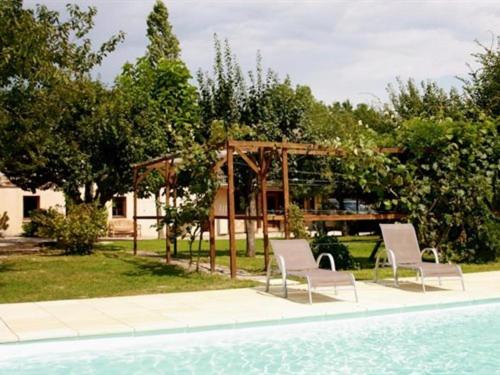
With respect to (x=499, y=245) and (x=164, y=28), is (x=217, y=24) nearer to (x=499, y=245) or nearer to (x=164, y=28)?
(x=499, y=245)

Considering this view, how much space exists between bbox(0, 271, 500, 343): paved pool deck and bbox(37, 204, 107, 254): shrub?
10363 mm

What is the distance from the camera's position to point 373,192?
58.3 feet

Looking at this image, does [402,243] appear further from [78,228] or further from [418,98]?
[418,98]

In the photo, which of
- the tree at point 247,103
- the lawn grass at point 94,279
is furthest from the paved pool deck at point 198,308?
the tree at point 247,103

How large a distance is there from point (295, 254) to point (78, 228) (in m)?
11.6

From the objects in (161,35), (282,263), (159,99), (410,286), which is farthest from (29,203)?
(282,263)

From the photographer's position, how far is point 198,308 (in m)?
10.1

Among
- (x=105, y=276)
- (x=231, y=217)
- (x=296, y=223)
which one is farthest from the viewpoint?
(x=296, y=223)

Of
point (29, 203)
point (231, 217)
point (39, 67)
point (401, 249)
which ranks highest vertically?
point (39, 67)

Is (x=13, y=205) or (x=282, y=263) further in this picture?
(x=13, y=205)

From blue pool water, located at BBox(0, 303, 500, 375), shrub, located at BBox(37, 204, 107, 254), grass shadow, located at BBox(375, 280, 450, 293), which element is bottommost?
blue pool water, located at BBox(0, 303, 500, 375)

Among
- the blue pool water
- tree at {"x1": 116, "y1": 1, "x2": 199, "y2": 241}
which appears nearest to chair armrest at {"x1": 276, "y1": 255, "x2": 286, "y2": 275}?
the blue pool water

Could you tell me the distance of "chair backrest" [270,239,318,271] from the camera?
1141cm

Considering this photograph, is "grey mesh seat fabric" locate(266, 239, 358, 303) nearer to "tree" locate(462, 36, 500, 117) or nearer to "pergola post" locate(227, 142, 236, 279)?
"pergola post" locate(227, 142, 236, 279)
